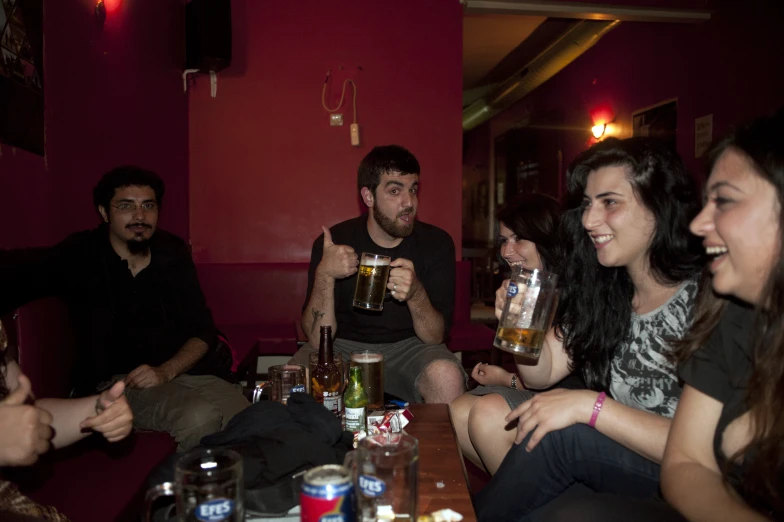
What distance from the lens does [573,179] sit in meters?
1.88

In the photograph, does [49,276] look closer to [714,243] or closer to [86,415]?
[86,415]

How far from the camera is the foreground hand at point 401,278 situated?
2264 mm

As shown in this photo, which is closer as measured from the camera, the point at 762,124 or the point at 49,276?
the point at 762,124

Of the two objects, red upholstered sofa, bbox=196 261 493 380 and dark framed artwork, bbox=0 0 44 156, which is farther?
red upholstered sofa, bbox=196 261 493 380

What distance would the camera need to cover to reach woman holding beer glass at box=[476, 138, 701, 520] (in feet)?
4.64

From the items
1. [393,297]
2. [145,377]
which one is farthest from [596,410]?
[145,377]

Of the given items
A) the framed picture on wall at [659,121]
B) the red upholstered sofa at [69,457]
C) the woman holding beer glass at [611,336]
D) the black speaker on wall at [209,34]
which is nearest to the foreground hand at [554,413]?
the woman holding beer glass at [611,336]

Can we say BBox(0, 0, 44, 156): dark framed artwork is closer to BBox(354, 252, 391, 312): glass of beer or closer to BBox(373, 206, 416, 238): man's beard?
BBox(354, 252, 391, 312): glass of beer

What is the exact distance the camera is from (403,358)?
2.64 metres

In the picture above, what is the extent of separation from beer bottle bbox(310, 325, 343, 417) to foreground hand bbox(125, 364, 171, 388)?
84cm

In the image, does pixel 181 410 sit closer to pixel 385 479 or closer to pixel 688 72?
pixel 385 479

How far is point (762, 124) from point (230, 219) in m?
3.70

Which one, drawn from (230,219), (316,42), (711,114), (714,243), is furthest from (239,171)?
(711,114)

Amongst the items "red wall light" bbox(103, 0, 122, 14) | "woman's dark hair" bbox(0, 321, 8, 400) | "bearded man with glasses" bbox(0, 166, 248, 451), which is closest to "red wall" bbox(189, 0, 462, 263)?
"red wall light" bbox(103, 0, 122, 14)
